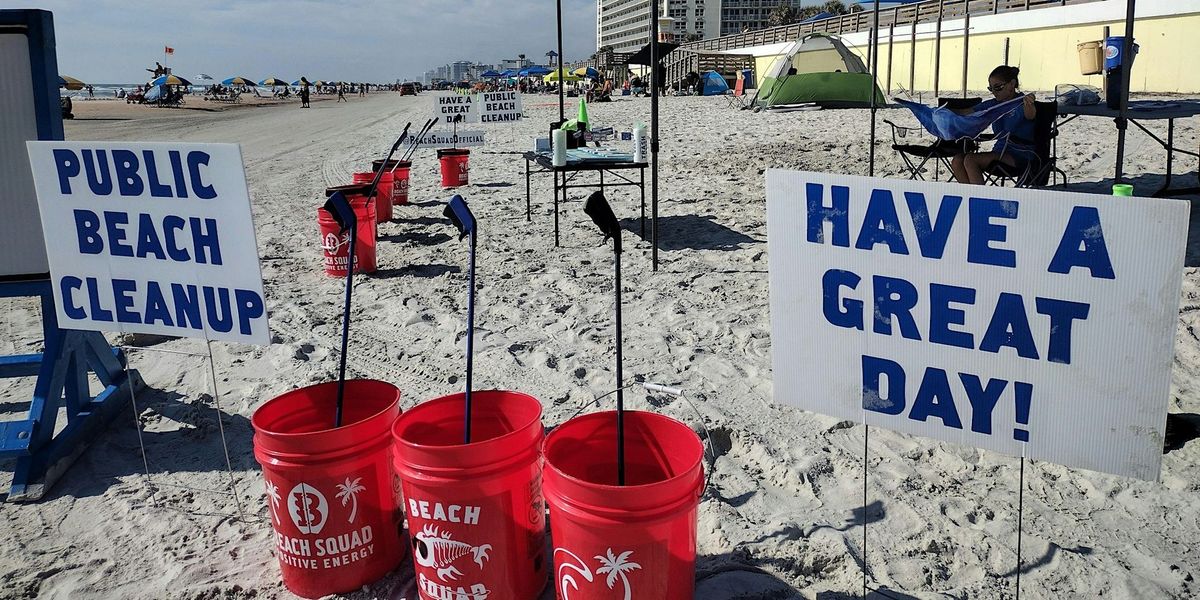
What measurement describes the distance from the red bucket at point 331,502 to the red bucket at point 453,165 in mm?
8428

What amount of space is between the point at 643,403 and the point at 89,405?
9.07 feet

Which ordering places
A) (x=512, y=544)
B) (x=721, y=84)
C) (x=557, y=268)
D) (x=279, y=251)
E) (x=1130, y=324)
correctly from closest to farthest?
(x=1130, y=324), (x=512, y=544), (x=557, y=268), (x=279, y=251), (x=721, y=84)

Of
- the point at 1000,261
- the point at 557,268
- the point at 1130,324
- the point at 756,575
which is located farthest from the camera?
the point at 557,268

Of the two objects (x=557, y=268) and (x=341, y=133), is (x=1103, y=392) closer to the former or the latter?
(x=557, y=268)

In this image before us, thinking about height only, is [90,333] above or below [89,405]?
above

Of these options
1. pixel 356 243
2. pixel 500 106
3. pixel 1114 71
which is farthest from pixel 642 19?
pixel 356 243

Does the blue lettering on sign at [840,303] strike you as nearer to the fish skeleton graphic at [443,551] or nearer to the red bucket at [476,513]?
the red bucket at [476,513]

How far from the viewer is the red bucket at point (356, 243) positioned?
6570mm

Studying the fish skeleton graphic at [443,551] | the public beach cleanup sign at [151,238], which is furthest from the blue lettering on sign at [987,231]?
the public beach cleanup sign at [151,238]

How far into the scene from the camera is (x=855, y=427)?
371 cm

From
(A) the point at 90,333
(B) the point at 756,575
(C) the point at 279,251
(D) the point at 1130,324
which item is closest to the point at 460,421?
(B) the point at 756,575

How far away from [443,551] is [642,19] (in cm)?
15967

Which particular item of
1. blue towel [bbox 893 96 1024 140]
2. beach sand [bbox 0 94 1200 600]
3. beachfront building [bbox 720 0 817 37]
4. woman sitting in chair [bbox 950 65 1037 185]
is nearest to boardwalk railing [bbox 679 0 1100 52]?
woman sitting in chair [bbox 950 65 1037 185]

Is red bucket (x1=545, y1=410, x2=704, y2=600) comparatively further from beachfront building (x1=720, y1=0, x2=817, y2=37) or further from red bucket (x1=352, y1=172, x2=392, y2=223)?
beachfront building (x1=720, y1=0, x2=817, y2=37)
